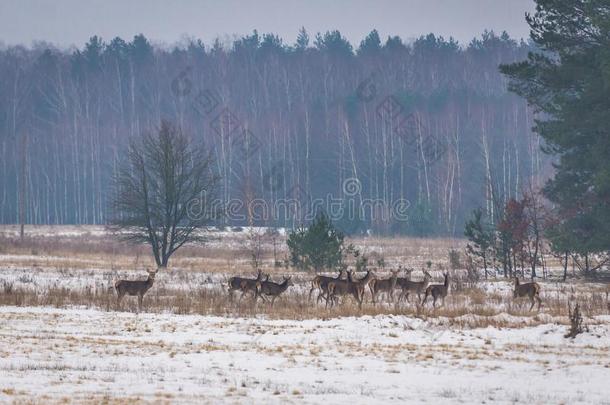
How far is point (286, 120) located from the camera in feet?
299

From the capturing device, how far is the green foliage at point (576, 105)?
3156 centimetres

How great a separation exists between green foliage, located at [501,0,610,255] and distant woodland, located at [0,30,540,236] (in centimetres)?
3285

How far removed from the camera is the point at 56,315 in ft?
67.9

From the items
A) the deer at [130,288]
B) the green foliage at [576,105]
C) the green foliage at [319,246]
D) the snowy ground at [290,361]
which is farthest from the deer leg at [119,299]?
the green foliage at [576,105]

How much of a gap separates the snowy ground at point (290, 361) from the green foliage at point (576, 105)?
13426 millimetres

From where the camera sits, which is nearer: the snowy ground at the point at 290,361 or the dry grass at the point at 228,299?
the snowy ground at the point at 290,361

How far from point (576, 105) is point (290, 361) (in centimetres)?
2111

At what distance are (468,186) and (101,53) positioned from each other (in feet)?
175

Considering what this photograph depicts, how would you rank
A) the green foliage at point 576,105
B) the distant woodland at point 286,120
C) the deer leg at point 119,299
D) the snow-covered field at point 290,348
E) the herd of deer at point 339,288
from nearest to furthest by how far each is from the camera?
1. the snow-covered field at point 290,348
2. the deer leg at point 119,299
3. the herd of deer at point 339,288
4. the green foliage at point 576,105
5. the distant woodland at point 286,120

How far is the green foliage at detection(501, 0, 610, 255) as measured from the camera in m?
31.6

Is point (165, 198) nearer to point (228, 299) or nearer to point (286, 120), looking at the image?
Result: point (228, 299)

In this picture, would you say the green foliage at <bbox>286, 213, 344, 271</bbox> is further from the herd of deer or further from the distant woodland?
the distant woodland

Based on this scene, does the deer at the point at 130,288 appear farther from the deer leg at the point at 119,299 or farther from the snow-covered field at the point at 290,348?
the snow-covered field at the point at 290,348

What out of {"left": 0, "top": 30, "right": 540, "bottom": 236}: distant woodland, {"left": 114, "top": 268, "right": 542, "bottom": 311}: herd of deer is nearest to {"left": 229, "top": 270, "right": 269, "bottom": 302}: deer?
{"left": 114, "top": 268, "right": 542, "bottom": 311}: herd of deer
